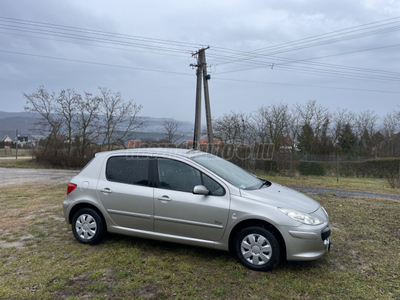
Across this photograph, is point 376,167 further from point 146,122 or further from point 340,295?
point 340,295

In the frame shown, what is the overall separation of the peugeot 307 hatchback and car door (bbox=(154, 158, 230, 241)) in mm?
13

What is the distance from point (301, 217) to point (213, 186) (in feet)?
3.85

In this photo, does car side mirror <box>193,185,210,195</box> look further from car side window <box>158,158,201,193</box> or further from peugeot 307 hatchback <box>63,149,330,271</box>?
car side window <box>158,158,201,193</box>

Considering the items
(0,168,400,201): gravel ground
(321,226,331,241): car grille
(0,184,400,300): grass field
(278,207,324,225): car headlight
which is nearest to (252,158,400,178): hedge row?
(0,168,400,201): gravel ground

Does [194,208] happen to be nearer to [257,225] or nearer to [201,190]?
[201,190]

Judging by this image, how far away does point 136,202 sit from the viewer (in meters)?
4.20

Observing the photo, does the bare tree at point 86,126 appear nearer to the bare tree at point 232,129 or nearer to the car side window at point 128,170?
the bare tree at point 232,129

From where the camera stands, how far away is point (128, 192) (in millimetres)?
4277

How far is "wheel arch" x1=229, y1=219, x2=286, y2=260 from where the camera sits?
3592 mm

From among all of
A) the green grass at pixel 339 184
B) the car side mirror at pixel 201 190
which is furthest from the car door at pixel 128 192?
the green grass at pixel 339 184

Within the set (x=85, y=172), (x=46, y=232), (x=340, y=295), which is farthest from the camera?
(x=46, y=232)

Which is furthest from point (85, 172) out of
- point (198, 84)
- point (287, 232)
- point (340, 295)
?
point (198, 84)

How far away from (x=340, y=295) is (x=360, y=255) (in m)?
1.37

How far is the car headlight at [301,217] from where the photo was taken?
3549 millimetres
